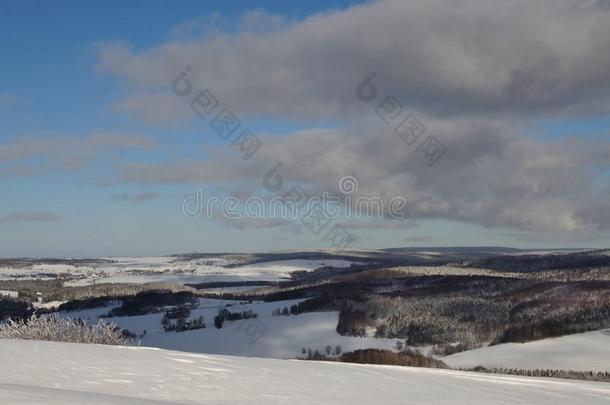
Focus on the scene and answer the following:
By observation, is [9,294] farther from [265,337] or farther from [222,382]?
[222,382]

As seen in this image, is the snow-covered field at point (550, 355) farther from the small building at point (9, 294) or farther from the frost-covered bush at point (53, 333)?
the small building at point (9, 294)

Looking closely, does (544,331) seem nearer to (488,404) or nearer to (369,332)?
(369,332)

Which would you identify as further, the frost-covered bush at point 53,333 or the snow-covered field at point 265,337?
the snow-covered field at point 265,337

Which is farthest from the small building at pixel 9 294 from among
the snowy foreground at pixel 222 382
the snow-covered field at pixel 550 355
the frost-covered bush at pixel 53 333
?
the snowy foreground at pixel 222 382

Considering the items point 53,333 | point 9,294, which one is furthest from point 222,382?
point 9,294

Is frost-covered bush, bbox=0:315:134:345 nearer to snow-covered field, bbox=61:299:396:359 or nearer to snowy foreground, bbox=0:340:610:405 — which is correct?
snowy foreground, bbox=0:340:610:405

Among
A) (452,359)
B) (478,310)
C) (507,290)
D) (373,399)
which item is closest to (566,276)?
(507,290)
